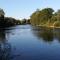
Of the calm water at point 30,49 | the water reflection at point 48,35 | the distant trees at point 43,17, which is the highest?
the distant trees at point 43,17

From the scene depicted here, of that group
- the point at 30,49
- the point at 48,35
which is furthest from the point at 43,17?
the point at 30,49

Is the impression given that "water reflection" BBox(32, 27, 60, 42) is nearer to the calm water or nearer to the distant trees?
the calm water

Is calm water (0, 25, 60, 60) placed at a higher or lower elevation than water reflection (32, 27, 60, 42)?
higher

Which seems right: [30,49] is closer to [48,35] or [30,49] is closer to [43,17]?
[48,35]

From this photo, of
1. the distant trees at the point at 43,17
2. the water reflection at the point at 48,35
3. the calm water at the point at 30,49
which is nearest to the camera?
the calm water at the point at 30,49

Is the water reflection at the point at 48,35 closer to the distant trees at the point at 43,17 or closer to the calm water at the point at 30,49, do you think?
the calm water at the point at 30,49

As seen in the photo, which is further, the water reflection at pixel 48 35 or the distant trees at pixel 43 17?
the distant trees at pixel 43 17

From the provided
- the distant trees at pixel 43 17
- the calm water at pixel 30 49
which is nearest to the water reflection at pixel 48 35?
the calm water at pixel 30 49

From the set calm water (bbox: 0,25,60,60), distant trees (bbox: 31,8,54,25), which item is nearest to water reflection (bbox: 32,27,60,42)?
calm water (bbox: 0,25,60,60)

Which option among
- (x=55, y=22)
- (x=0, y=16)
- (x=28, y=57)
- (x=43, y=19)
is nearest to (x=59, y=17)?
(x=55, y=22)

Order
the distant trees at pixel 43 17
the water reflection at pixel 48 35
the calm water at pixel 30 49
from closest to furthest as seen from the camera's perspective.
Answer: the calm water at pixel 30 49 → the water reflection at pixel 48 35 → the distant trees at pixel 43 17

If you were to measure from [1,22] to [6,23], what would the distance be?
12.0 meters

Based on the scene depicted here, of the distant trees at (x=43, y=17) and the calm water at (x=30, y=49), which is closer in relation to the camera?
the calm water at (x=30, y=49)

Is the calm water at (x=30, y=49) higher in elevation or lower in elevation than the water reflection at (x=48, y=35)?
higher
